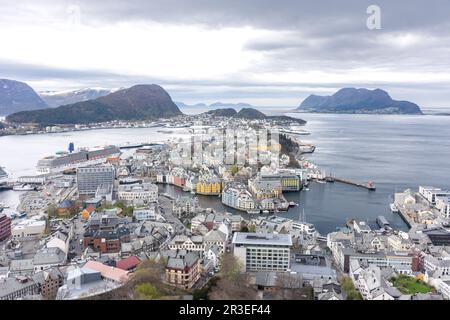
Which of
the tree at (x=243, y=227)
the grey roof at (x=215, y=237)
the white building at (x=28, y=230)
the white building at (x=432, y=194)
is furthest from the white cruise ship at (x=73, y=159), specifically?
the white building at (x=432, y=194)

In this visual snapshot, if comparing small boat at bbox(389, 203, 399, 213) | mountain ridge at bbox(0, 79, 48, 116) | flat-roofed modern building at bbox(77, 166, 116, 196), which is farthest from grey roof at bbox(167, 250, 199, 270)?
mountain ridge at bbox(0, 79, 48, 116)

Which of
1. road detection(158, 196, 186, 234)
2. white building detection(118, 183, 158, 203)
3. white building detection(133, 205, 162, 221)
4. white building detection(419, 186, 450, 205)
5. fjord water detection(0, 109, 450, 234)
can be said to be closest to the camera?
road detection(158, 196, 186, 234)

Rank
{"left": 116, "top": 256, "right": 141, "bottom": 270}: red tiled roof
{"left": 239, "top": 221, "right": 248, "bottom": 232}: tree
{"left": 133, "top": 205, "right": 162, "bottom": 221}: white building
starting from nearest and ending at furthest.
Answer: {"left": 116, "top": 256, "right": 141, "bottom": 270}: red tiled roof < {"left": 239, "top": 221, "right": 248, "bottom": 232}: tree < {"left": 133, "top": 205, "right": 162, "bottom": 221}: white building

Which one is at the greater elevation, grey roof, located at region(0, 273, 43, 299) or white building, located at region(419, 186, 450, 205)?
grey roof, located at region(0, 273, 43, 299)

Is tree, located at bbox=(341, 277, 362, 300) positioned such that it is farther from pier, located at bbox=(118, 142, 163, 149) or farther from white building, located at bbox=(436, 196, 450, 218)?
pier, located at bbox=(118, 142, 163, 149)

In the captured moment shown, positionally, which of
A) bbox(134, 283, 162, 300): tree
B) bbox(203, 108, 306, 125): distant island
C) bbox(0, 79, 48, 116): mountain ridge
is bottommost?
bbox(134, 283, 162, 300): tree

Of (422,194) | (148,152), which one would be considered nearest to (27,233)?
(422,194)
